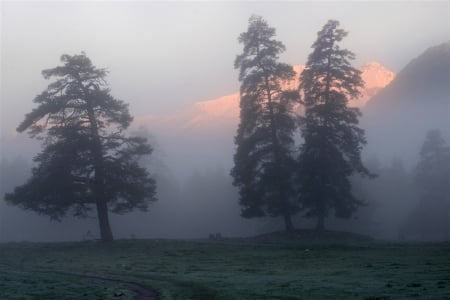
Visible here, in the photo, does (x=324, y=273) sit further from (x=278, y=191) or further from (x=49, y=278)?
(x=278, y=191)

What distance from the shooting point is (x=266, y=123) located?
4359 centimetres

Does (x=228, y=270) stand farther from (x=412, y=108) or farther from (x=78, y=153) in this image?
(x=412, y=108)

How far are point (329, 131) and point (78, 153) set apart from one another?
744 inches

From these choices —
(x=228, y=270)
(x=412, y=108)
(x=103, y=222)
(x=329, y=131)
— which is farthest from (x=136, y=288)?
(x=412, y=108)

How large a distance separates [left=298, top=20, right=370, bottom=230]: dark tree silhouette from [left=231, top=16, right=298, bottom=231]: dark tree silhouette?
55.4 inches

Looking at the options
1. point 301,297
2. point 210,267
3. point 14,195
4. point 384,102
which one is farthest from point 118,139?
point 384,102

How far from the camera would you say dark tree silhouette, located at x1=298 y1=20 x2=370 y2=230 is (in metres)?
42.8

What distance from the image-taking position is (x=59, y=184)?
134 ft

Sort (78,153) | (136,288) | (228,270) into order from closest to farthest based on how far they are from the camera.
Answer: (136,288) → (228,270) → (78,153)

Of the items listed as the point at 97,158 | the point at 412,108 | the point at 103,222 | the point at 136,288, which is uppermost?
the point at 412,108

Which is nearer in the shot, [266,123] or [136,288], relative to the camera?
[136,288]

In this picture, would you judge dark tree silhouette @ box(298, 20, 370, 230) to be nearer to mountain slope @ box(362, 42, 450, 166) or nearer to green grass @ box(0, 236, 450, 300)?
green grass @ box(0, 236, 450, 300)

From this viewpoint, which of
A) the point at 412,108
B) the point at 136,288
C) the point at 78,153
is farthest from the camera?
the point at 412,108

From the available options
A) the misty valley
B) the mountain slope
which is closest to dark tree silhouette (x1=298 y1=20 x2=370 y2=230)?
the misty valley
